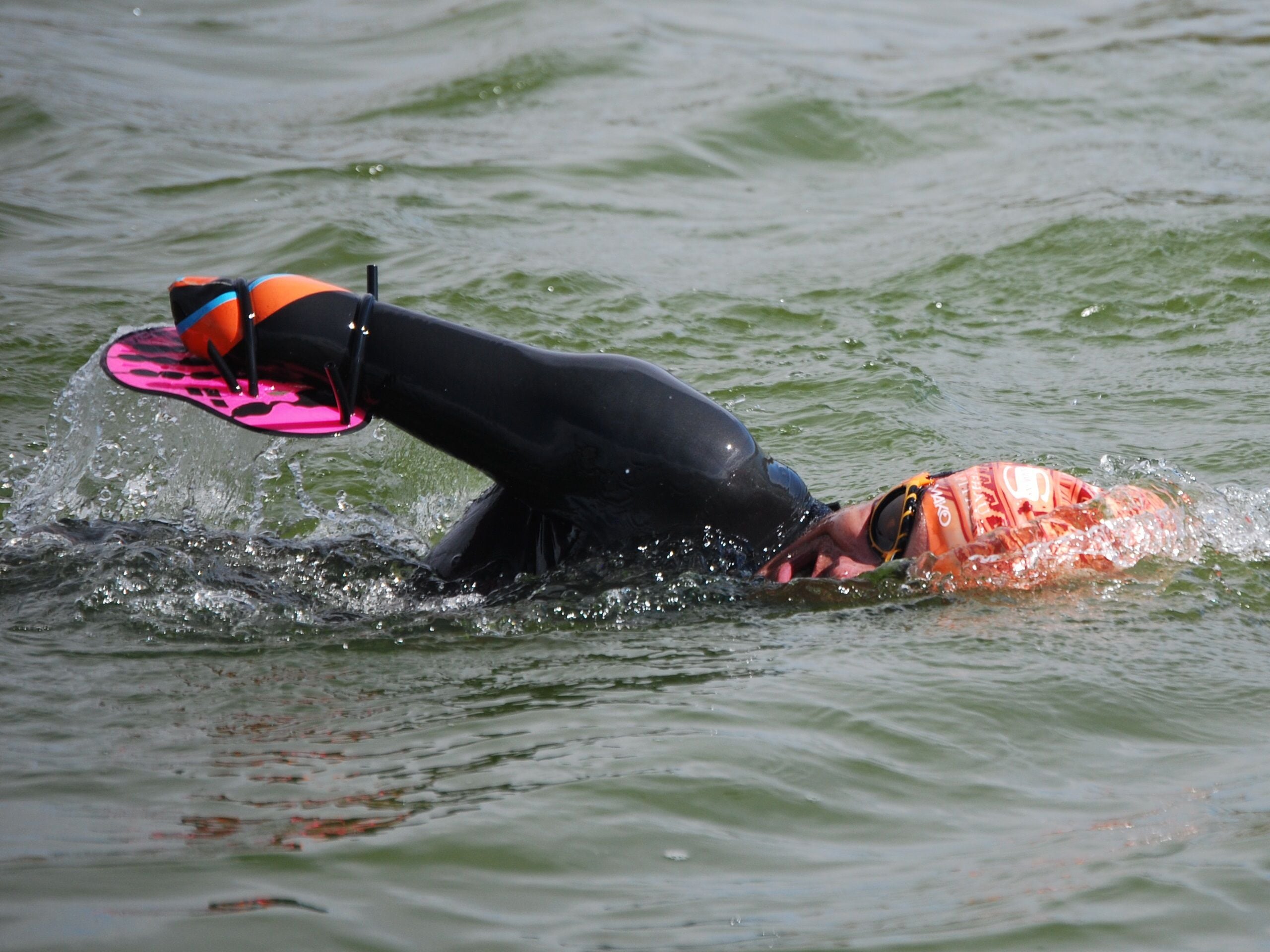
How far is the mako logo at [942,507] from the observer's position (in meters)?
3.71

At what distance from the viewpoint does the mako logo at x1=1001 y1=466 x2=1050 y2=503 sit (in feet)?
12.1

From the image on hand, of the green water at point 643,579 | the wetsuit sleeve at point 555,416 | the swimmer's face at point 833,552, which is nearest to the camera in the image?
the green water at point 643,579

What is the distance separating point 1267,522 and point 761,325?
10.4 ft

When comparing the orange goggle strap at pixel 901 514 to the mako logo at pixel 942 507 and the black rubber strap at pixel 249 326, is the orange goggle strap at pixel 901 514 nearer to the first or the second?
the mako logo at pixel 942 507

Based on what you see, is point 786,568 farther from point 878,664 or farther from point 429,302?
point 429,302

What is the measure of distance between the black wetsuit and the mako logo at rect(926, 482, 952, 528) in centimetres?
42

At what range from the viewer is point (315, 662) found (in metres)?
3.51

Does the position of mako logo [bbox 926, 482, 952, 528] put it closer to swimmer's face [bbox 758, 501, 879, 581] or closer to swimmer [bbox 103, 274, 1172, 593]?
swimmer [bbox 103, 274, 1172, 593]

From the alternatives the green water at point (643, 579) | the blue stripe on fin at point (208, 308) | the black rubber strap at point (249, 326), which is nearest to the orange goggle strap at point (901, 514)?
the green water at point (643, 579)

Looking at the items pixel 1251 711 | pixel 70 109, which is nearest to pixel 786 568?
pixel 1251 711

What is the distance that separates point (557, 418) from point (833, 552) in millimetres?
847

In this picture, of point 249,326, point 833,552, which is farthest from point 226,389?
point 833,552

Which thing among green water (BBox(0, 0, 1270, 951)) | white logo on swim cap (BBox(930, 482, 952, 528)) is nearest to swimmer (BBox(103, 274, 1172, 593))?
white logo on swim cap (BBox(930, 482, 952, 528))

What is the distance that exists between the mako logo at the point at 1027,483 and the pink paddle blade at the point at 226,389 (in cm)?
164
